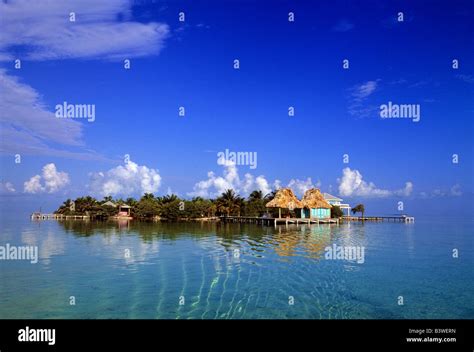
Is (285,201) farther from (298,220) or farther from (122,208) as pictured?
(122,208)

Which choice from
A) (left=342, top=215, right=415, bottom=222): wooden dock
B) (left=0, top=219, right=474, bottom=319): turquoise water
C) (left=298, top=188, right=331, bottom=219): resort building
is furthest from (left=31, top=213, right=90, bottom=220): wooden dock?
(left=0, top=219, right=474, bottom=319): turquoise water

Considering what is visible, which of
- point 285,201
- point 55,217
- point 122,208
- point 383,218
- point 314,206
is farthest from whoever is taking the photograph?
point 55,217

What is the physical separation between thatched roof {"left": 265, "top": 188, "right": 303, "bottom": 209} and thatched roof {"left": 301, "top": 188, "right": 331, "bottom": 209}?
1.00 meters

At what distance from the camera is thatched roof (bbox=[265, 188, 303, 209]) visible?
4786cm

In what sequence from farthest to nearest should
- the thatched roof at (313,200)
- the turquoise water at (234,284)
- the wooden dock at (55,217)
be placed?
the wooden dock at (55,217)
the thatched roof at (313,200)
the turquoise water at (234,284)

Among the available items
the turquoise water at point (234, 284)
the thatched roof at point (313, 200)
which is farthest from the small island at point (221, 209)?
the turquoise water at point (234, 284)

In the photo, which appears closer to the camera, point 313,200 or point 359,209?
point 313,200

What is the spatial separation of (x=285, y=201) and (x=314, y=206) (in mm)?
3891

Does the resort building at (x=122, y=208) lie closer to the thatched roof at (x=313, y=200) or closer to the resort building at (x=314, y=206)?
the resort building at (x=314, y=206)

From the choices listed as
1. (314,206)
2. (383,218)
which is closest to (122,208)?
(314,206)

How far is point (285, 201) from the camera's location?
4816 cm

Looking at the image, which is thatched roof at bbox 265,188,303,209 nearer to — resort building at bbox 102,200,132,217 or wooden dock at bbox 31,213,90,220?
resort building at bbox 102,200,132,217

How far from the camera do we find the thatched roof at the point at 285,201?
47862mm
